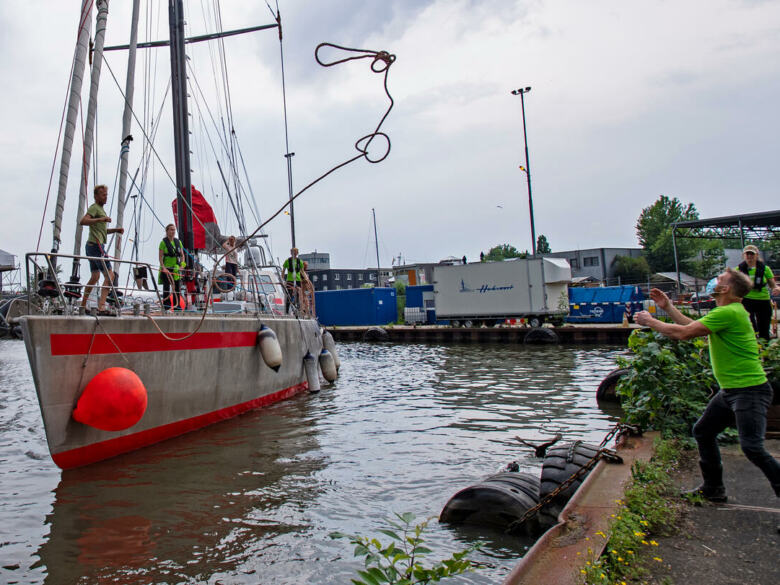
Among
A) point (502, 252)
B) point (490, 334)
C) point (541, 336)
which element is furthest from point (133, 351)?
point (502, 252)

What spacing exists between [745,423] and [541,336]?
20744mm

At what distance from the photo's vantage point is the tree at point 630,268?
68.2 m

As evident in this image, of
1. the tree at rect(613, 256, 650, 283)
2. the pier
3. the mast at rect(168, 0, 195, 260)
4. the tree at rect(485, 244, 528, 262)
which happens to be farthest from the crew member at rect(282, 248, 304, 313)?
the tree at rect(485, 244, 528, 262)

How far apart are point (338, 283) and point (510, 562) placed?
91557 millimetres

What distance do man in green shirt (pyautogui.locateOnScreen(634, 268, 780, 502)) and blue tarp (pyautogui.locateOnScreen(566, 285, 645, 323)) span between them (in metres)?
23.8

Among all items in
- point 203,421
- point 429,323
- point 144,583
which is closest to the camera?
point 144,583

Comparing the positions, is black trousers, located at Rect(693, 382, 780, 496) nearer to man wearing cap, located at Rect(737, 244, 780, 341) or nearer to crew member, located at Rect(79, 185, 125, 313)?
man wearing cap, located at Rect(737, 244, 780, 341)

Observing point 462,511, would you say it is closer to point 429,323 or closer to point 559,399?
point 559,399

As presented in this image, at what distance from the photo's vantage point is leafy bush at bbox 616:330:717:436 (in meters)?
5.95

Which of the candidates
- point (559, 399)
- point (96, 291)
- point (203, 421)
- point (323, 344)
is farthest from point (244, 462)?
point (323, 344)

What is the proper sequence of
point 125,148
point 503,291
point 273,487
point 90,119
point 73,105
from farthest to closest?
point 503,291 → point 125,148 → point 90,119 → point 73,105 → point 273,487

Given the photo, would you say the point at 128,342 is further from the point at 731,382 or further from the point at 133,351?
the point at 731,382

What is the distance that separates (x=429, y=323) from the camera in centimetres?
3475

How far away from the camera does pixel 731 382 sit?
3947 mm
